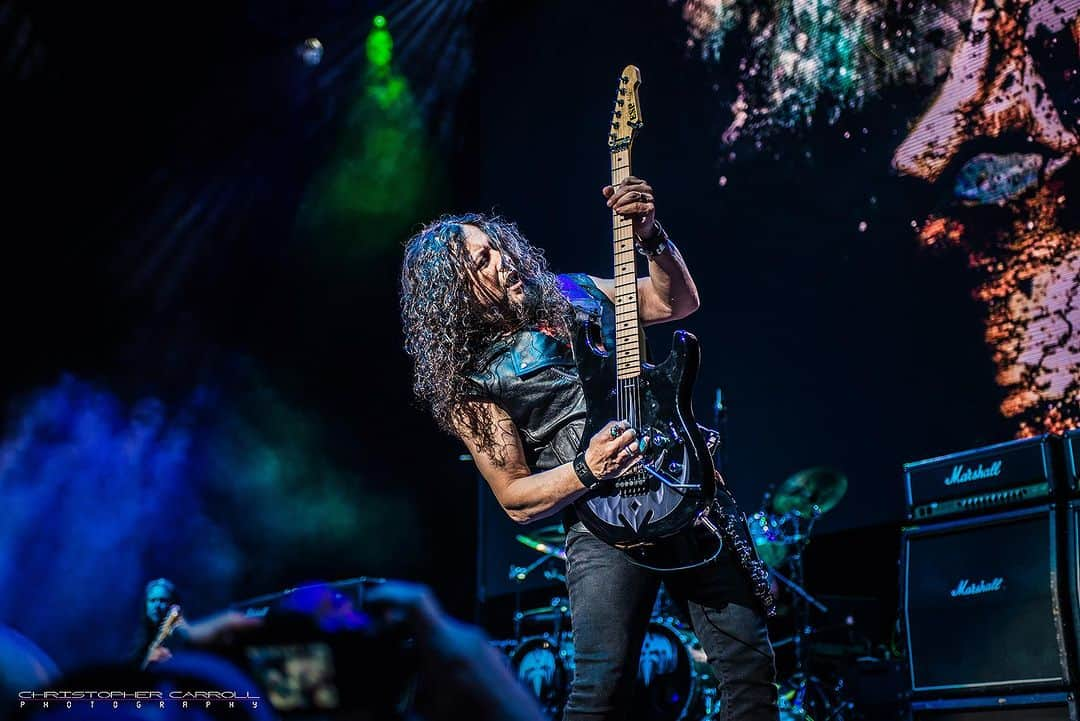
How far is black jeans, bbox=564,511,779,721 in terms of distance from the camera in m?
2.47

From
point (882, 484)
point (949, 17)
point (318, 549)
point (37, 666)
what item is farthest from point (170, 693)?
point (318, 549)

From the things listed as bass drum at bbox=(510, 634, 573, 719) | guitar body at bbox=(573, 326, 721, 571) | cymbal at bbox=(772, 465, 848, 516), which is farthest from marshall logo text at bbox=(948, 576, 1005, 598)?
bass drum at bbox=(510, 634, 573, 719)

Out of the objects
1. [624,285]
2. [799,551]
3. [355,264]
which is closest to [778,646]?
[799,551]

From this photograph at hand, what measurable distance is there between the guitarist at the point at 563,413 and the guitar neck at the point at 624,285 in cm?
6

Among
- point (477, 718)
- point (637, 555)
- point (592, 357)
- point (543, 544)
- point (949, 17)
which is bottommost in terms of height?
point (477, 718)

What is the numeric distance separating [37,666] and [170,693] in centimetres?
21

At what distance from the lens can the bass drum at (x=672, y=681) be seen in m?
5.46

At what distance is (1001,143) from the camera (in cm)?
525

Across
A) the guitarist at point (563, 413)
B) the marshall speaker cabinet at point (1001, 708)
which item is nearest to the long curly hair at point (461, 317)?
the guitarist at point (563, 413)

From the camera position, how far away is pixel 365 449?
7.98 m

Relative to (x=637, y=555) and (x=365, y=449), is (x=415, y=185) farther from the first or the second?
(x=637, y=555)

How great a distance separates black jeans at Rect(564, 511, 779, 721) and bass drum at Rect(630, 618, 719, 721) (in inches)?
118

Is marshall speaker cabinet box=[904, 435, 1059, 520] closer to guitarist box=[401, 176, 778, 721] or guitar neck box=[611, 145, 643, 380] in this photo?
guitarist box=[401, 176, 778, 721]

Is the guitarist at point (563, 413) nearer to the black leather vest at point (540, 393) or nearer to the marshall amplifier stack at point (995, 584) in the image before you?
the black leather vest at point (540, 393)
